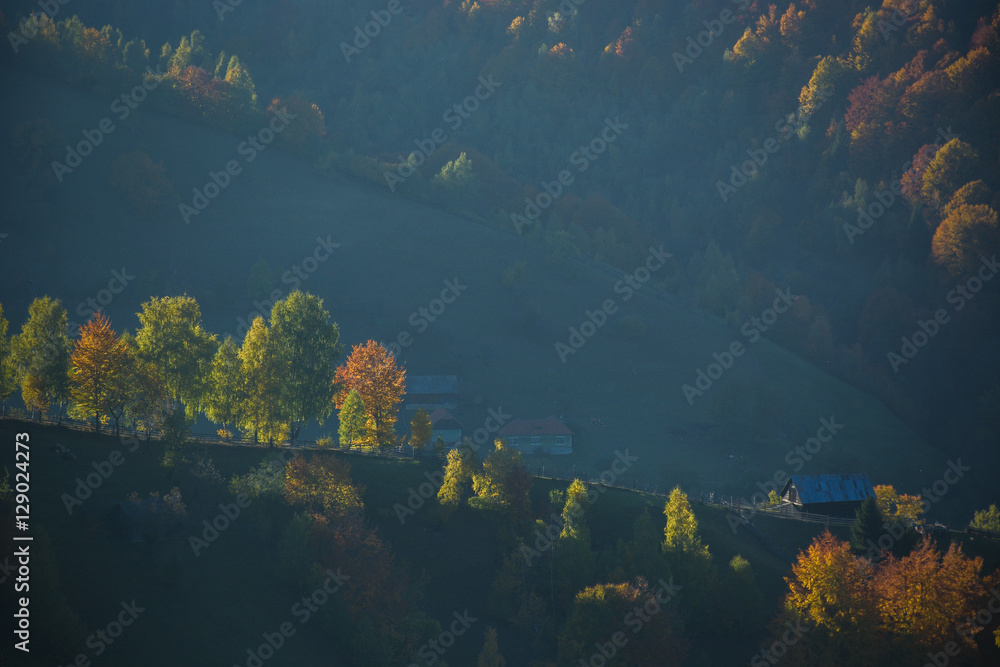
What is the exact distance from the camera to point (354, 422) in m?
64.7

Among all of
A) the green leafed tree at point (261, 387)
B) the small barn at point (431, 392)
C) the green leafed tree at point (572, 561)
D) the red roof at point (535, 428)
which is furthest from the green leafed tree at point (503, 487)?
the small barn at point (431, 392)

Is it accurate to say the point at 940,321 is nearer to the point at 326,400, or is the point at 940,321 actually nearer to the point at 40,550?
the point at 326,400

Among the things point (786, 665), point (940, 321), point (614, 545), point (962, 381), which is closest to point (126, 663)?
point (614, 545)

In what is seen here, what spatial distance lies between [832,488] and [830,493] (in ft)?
2.15

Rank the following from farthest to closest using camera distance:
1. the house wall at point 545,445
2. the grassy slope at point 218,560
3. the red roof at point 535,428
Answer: the red roof at point 535,428 → the house wall at point 545,445 → the grassy slope at point 218,560

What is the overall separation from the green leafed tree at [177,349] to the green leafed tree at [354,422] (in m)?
10.7

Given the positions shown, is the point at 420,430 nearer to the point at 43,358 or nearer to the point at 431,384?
the point at 43,358

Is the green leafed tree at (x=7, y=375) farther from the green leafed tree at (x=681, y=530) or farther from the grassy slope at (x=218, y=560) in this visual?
the green leafed tree at (x=681, y=530)

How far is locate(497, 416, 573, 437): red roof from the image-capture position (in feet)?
306

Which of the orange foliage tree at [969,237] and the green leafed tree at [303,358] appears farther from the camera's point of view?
the orange foliage tree at [969,237]

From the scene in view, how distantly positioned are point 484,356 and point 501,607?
57.0 metres

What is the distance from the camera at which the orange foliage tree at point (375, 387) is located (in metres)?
66.1

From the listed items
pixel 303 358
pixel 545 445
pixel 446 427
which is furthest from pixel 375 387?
pixel 545 445

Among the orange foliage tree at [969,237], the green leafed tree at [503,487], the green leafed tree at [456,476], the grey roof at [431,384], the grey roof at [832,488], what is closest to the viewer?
the green leafed tree at [456,476]
